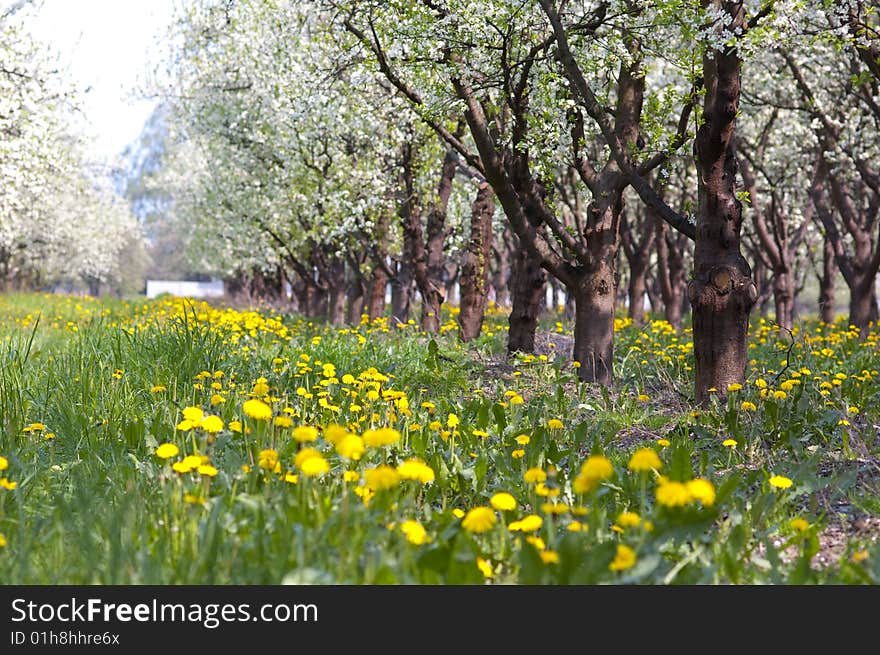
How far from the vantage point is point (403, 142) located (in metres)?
14.3

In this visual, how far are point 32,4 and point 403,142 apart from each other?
8104 mm

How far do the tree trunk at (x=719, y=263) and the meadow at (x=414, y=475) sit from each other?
1.20 ft

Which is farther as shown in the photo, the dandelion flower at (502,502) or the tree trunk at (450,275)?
the tree trunk at (450,275)

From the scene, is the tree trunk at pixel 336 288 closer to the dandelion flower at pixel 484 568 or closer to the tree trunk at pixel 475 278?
the tree trunk at pixel 475 278

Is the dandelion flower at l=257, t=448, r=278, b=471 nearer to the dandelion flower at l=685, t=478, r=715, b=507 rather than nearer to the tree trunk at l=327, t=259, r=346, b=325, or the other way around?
the dandelion flower at l=685, t=478, r=715, b=507

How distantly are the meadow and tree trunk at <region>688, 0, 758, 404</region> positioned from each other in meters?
0.37

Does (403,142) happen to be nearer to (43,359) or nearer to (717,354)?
(43,359)

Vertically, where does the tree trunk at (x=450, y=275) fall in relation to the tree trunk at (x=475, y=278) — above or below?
above

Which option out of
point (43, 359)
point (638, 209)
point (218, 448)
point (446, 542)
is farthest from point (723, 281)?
point (638, 209)

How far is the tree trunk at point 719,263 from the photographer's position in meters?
6.04

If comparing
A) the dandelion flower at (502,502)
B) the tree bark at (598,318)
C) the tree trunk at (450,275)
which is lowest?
the dandelion flower at (502,502)

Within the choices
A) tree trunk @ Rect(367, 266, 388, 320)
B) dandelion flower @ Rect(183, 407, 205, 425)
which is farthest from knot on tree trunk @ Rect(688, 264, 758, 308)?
tree trunk @ Rect(367, 266, 388, 320)

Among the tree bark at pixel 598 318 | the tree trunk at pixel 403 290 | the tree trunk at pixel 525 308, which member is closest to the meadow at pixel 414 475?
the tree bark at pixel 598 318

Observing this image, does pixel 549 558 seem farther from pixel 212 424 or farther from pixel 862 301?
pixel 862 301
